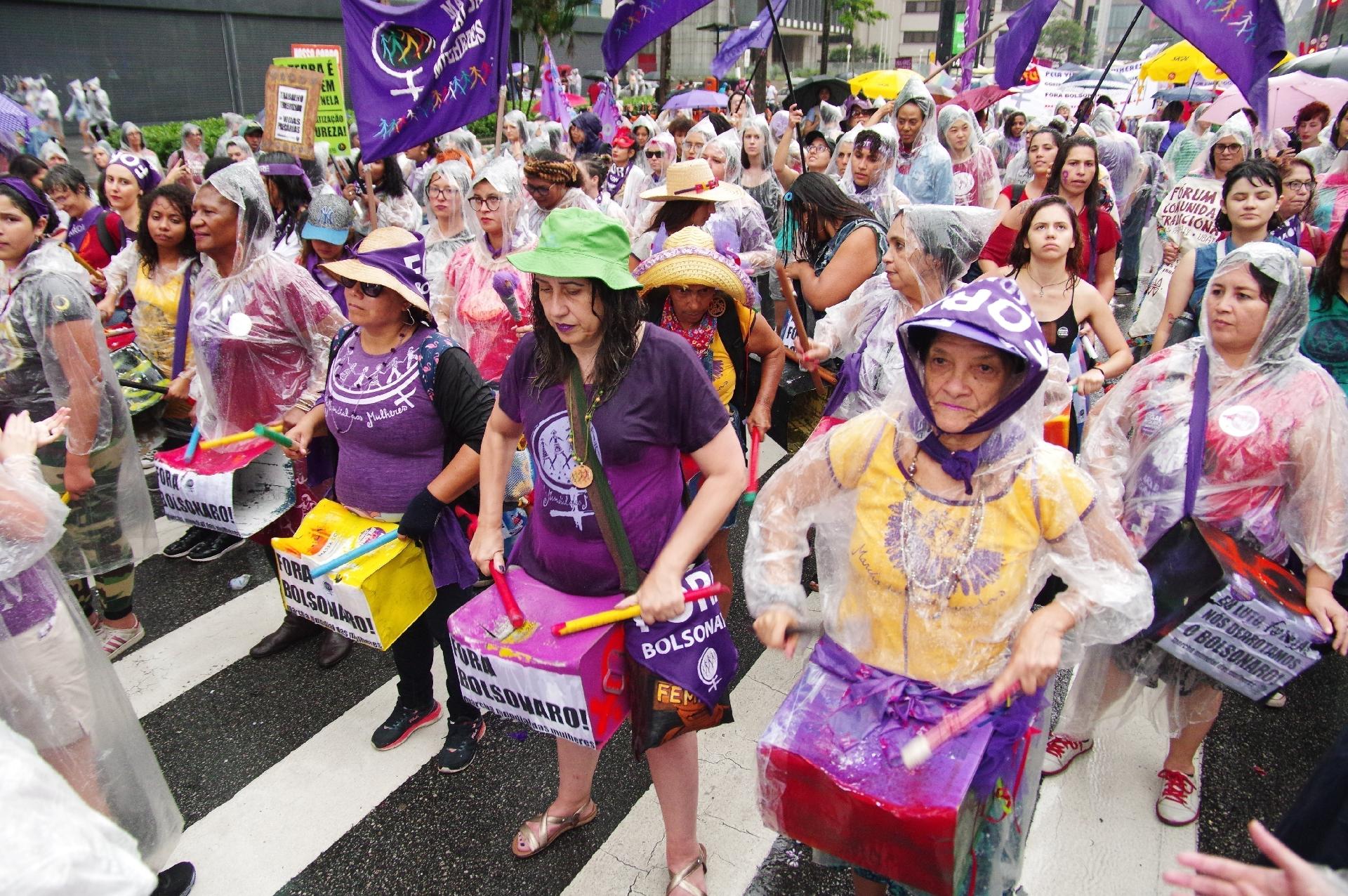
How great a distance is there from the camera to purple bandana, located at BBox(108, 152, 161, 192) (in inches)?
257

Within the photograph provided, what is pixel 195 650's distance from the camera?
4148mm

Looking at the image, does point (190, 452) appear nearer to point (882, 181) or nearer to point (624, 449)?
point (624, 449)

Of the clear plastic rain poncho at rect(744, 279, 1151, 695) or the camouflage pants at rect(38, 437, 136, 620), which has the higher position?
the clear plastic rain poncho at rect(744, 279, 1151, 695)

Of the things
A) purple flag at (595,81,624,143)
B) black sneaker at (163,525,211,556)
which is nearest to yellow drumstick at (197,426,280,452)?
black sneaker at (163,525,211,556)

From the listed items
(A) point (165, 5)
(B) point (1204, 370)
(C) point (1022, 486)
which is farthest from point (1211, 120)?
(A) point (165, 5)

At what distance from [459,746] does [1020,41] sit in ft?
32.0

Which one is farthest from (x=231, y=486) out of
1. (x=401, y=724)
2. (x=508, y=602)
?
(x=508, y=602)

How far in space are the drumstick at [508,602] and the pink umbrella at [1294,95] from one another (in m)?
12.5

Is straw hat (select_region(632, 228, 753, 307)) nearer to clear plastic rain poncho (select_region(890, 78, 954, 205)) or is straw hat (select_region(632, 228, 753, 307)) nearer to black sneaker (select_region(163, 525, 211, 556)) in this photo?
black sneaker (select_region(163, 525, 211, 556))

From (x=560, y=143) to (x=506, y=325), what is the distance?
922 centimetres

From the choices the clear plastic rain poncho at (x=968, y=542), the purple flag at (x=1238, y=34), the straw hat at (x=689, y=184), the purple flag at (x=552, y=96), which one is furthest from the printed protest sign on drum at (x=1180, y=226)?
the purple flag at (x=552, y=96)

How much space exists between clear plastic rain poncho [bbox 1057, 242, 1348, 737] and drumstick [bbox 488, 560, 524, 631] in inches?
68.5

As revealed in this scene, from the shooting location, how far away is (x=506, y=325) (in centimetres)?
464

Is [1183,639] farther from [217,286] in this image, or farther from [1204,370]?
[217,286]
